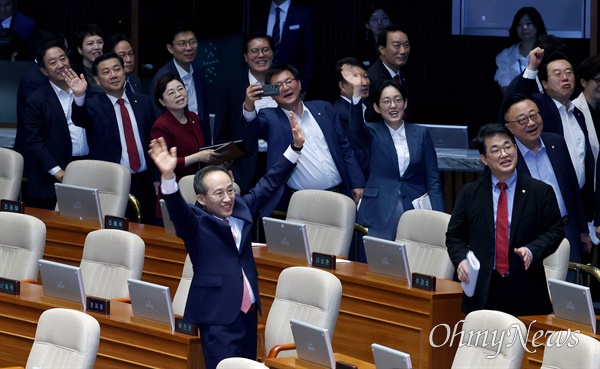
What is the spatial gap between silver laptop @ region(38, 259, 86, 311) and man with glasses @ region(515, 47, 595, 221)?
2512 millimetres

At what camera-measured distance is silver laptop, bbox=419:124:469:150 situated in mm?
8258

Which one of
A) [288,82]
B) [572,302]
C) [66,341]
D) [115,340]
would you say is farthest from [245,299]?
[288,82]

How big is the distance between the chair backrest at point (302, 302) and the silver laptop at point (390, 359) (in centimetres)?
83

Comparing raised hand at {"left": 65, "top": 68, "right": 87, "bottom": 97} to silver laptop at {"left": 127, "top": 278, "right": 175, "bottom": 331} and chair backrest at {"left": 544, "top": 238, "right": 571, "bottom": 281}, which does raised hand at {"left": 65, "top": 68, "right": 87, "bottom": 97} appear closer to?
silver laptop at {"left": 127, "top": 278, "right": 175, "bottom": 331}

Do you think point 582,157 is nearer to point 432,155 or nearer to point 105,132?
point 432,155

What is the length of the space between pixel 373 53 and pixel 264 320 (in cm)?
338

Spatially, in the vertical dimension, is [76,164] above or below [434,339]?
above

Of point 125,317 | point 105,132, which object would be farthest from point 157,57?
point 125,317

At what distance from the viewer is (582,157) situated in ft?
22.5

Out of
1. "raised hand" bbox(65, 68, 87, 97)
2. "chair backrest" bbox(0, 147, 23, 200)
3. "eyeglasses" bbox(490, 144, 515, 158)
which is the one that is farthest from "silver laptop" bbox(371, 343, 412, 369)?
"chair backrest" bbox(0, 147, 23, 200)

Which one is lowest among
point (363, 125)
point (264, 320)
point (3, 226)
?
point (264, 320)

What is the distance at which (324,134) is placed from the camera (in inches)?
284

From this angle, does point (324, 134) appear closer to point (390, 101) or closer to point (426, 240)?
point (390, 101)

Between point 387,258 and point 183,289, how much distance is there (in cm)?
103
